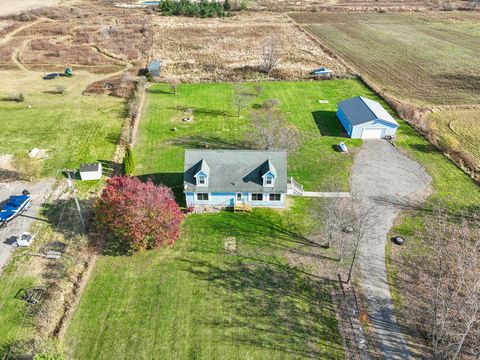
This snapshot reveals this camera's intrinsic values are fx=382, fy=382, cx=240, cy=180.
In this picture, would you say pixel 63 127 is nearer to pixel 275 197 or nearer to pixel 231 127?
pixel 231 127

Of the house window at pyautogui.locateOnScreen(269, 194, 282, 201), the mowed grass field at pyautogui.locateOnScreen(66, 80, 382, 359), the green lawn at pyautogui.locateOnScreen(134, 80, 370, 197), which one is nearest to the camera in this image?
the mowed grass field at pyautogui.locateOnScreen(66, 80, 382, 359)

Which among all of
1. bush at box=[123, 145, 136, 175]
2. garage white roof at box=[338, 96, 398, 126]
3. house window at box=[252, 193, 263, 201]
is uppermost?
garage white roof at box=[338, 96, 398, 126]

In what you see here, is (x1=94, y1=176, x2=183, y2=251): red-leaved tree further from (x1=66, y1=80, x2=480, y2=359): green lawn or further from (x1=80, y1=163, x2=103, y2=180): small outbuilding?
(x1=80, y1=163, x2=103, y2=180): small outbuilding

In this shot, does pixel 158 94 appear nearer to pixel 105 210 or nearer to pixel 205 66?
pixel 205 66

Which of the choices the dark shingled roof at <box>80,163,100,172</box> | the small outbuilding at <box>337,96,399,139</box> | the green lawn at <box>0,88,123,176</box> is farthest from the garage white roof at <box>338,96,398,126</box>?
the dark shingled roof at <box>80,163,100,172</box>

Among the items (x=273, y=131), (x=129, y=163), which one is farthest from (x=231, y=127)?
(x=129, y=163)

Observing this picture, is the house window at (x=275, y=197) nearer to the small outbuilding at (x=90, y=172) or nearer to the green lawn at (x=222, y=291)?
the green lawn at (x=222, y=291)
